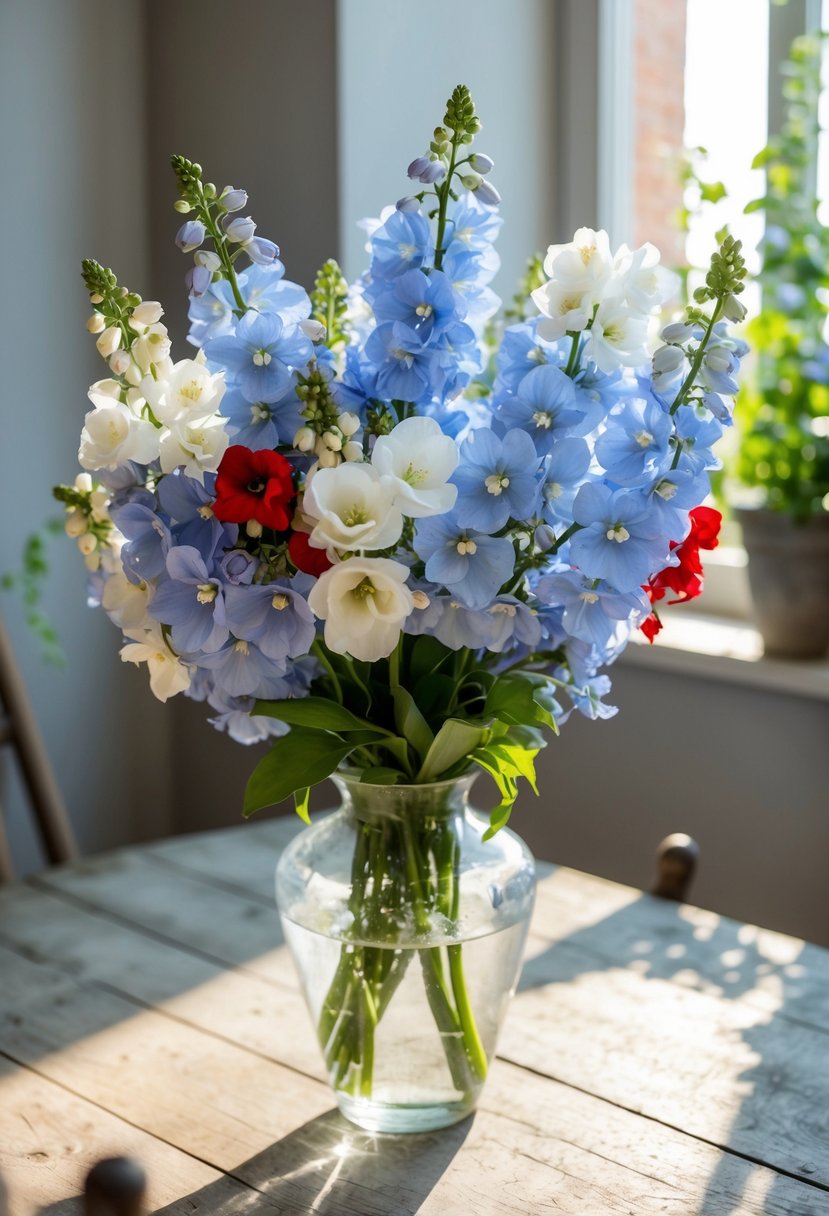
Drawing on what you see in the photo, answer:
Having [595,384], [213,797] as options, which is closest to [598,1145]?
[595,384]

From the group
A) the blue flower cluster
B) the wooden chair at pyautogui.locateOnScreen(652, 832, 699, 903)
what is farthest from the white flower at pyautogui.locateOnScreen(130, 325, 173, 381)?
the wooden chair at pyautogui.locateOnScreen(652, 832, 699, 903)

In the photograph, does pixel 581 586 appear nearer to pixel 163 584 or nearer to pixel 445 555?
pixel 445 555

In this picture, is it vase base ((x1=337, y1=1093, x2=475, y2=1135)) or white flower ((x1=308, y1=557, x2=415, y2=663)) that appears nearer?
white flower ((x1=308, y1=557, x2=415, y2=663))

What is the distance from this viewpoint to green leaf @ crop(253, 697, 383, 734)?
32.4 inches

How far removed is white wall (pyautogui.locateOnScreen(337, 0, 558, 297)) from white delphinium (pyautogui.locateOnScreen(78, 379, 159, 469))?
119cm

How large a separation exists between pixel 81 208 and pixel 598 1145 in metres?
1.76

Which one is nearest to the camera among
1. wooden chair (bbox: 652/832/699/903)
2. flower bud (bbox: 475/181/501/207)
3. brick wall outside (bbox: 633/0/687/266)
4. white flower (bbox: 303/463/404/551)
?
white flower (bbox: 303/463/404/551)

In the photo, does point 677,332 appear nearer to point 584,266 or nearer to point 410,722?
point 584,266

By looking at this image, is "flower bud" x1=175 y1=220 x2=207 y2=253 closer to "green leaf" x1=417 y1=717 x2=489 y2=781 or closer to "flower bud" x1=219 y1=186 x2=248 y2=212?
"flower bud" x1=219 y1=186 x2=248 y2=212

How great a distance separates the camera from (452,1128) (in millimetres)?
954

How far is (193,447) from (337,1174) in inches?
19.4

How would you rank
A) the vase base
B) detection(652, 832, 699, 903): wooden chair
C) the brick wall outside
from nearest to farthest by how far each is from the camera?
1. the vase base
2. detection(652, 832, 699, 903): wooden chair
3. the brick wall outside

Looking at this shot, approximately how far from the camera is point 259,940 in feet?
4.25

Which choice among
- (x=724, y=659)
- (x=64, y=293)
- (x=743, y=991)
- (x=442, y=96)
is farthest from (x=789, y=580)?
(x=64, y=293)
